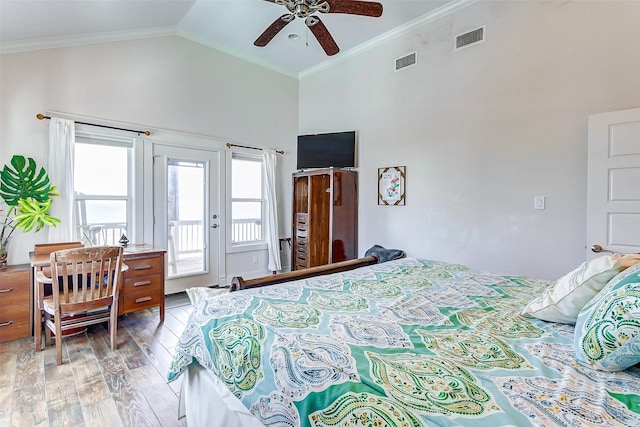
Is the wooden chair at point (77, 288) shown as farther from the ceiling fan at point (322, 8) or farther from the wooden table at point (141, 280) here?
the ceiling fan at point (322, 8)

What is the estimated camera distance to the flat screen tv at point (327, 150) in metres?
4.38

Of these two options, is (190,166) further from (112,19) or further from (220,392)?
(220,392)

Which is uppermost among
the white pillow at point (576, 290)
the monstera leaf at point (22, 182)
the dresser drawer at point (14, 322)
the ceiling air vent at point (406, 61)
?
the ceiling air vent at point (406, 61)

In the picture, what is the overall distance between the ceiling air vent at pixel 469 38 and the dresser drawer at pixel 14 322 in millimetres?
5067

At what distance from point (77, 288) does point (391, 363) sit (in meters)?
2.76

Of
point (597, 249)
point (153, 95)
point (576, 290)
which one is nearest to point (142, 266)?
point (153, 95)

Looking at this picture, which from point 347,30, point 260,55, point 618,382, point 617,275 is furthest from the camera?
point 260,55

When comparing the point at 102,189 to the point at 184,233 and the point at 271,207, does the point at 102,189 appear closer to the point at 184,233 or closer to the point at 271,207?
the point at 184,233

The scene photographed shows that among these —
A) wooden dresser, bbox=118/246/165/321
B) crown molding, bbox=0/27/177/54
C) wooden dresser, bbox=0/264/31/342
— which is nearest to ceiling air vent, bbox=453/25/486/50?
crown molding, bbox=0/27/177/54

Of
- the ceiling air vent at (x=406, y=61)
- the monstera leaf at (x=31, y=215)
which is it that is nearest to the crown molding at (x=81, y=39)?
the monstera leaf at (x=31, y=215)

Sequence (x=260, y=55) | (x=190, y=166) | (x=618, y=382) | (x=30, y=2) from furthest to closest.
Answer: (x=260, y=55) < (x=190, y=166) < (x=30, y=2) < (x=618, y=382)

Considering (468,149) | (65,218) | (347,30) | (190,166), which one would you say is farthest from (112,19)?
(468,149)

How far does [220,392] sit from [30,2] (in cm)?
326

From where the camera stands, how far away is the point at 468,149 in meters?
3.24
